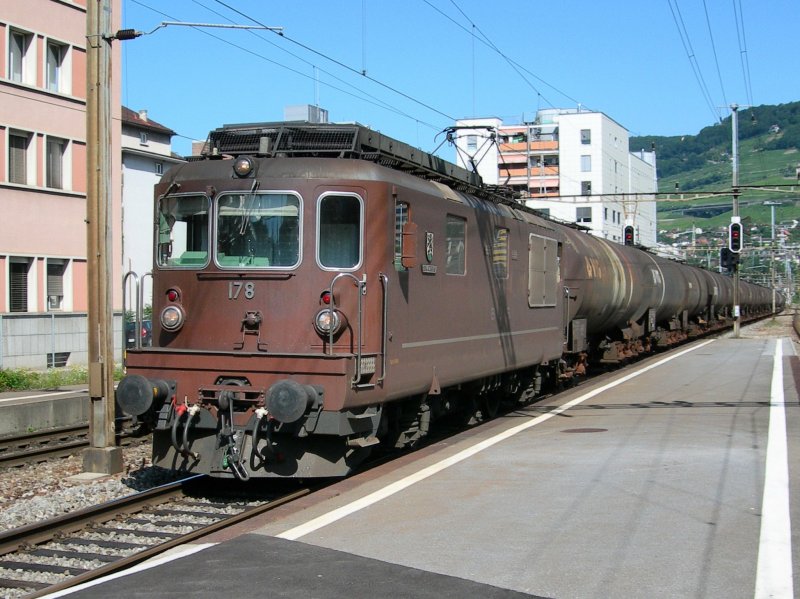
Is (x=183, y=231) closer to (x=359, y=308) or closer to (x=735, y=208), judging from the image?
(x=359, y=308)

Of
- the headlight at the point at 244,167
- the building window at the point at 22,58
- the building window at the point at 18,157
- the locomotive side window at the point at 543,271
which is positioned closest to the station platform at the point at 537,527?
the locomotive side window at the point at 543,271

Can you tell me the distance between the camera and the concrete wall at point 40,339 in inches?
981

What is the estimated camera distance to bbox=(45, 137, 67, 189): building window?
27.7 meters

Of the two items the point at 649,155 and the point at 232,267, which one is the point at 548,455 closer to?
the point at 232,267

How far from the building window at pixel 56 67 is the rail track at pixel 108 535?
69.4ft

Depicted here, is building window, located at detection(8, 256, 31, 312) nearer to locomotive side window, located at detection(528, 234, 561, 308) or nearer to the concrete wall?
the concrete wall

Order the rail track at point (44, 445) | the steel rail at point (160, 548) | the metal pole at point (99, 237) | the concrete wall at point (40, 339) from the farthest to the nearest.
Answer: the concrete wall at point (40, 339) → the rail track at point (44, 445) → the metal pole at point (99, 237) → the steel rail at point (160, 548)

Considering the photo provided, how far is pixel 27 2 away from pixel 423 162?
763 inches

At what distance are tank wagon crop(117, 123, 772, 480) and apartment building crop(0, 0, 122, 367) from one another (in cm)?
1656

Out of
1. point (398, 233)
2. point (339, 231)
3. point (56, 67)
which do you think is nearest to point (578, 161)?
point (56, 67)

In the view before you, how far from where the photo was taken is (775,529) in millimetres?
7207

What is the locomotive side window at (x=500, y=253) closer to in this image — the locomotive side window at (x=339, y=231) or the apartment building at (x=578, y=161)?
the locomotive side window at (x=339, y=231)

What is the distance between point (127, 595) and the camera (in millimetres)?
5820

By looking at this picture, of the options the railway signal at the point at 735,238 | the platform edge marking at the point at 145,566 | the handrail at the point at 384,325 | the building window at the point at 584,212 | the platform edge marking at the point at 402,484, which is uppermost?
the building window at the point at 584,212
